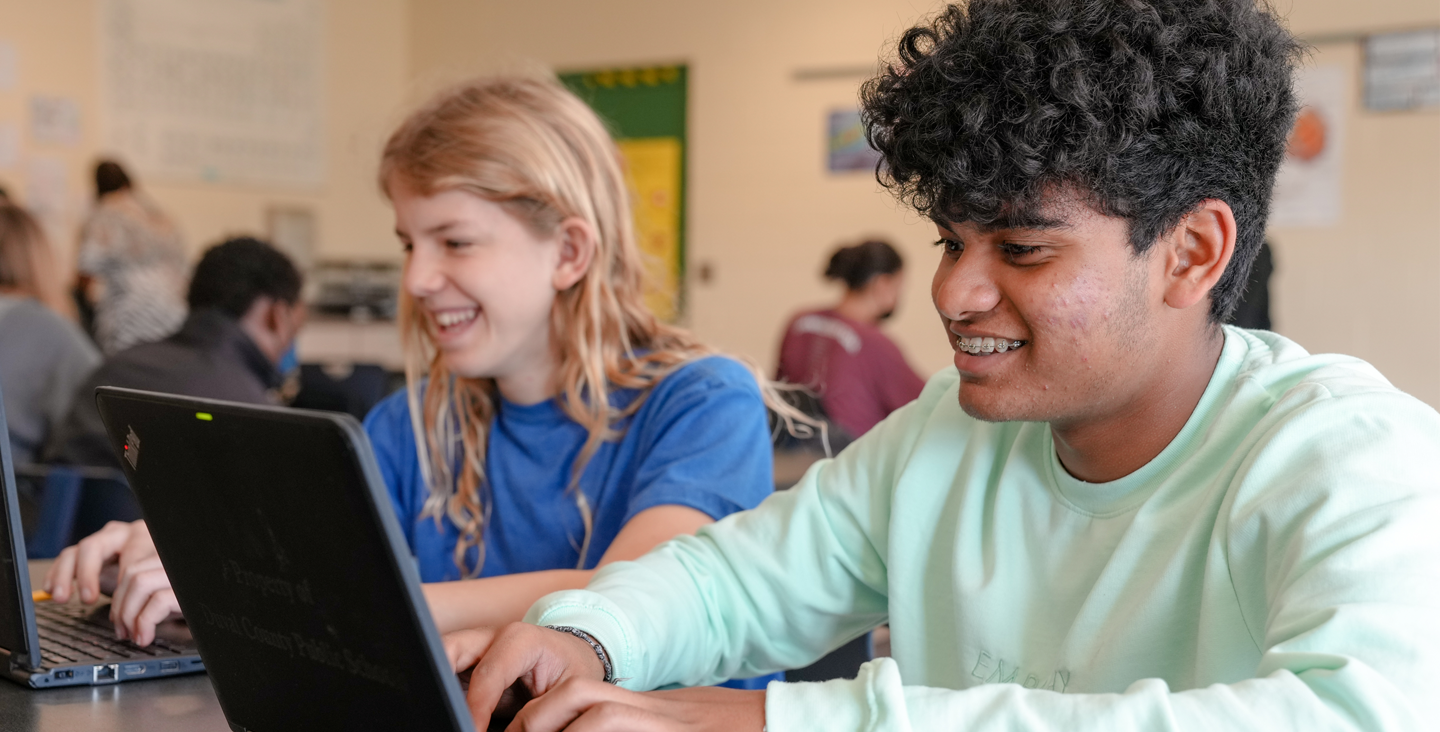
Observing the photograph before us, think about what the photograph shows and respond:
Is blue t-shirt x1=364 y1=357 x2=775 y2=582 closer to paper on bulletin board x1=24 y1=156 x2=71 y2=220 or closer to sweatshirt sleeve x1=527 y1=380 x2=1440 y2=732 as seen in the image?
sweatshirt sleeve x1=527 y1=380 x2=1440 y2=732

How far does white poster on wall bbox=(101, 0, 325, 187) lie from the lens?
19.1 feet

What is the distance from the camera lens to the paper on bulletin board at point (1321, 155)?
16.4 feet

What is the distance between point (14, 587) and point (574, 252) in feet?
2.54

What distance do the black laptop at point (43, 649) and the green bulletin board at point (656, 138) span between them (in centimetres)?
527

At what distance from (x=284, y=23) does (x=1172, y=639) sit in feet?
Result: 20.9

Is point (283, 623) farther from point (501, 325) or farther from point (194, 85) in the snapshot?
point (194, 85)

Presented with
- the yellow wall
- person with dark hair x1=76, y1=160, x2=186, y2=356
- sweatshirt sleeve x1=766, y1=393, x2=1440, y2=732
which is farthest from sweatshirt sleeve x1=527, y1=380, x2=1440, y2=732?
person with dark hair x1=76, y1=160, x2=186, y2=356

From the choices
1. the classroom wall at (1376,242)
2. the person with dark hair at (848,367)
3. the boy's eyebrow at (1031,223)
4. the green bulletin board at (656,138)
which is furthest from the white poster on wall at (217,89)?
the boy's eyebrow at (1031,223)

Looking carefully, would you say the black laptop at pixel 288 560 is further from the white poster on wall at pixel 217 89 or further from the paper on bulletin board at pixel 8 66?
the white poster on wall at pixel 217 89

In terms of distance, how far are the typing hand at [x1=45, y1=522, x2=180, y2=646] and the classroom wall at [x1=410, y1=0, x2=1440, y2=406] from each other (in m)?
4.21

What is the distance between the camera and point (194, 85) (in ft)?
20.1

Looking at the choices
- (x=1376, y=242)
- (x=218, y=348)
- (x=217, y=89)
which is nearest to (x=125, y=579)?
(x=218, y=348)

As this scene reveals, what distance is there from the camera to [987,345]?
960 millimetres

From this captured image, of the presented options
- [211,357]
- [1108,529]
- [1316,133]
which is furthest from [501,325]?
[1316,133]
